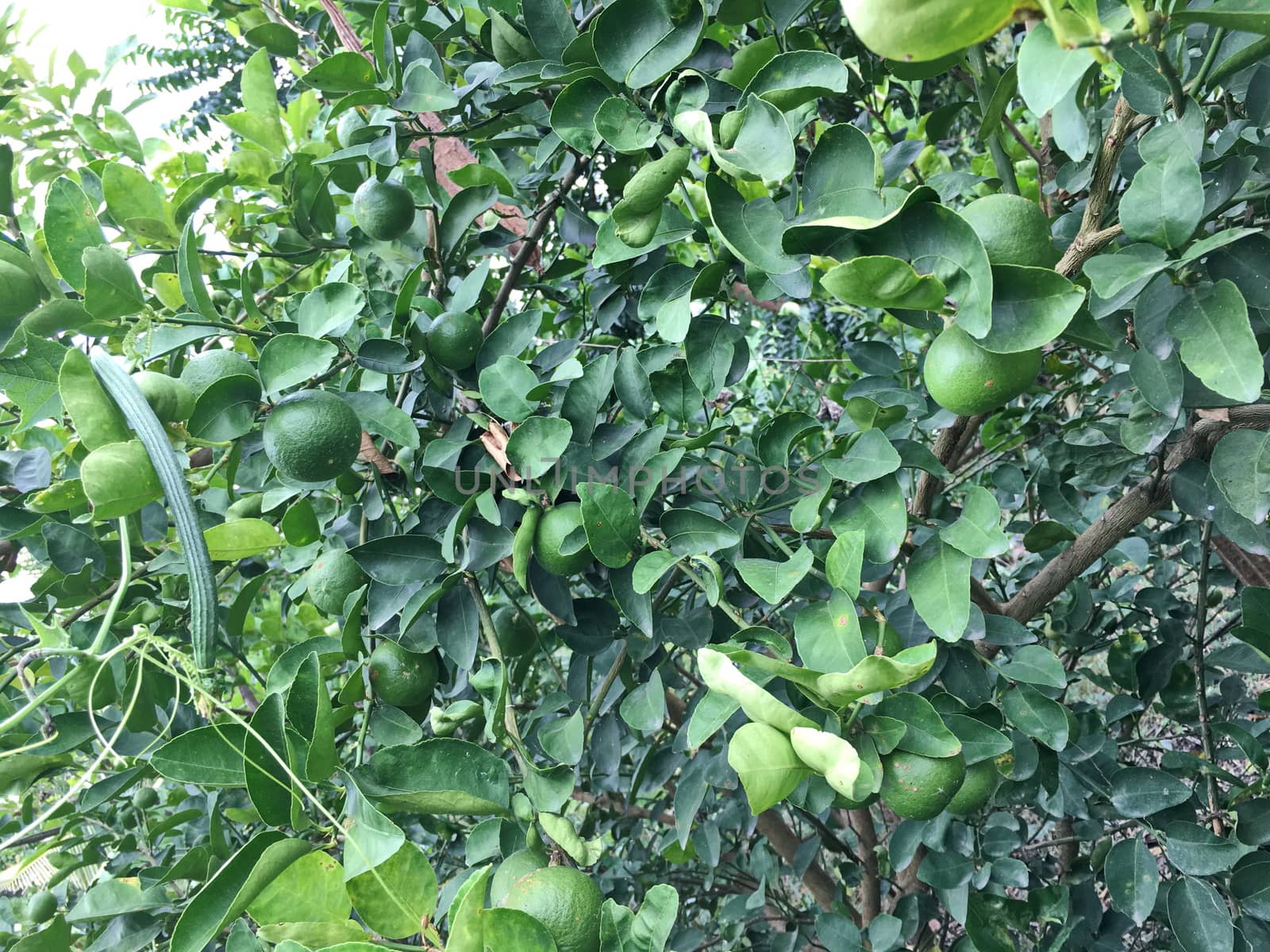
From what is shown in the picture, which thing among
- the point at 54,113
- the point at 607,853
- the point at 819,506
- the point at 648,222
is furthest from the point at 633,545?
the point at 54,113

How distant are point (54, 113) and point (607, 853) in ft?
5.47

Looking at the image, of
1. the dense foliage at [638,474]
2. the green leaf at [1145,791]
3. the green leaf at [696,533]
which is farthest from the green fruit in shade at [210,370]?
the green leaf at [1145,791]

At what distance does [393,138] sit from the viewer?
916mm

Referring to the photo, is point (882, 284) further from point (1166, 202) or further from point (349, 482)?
point (349, 482)

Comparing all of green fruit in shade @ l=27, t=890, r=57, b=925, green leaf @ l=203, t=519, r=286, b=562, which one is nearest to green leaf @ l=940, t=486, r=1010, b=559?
green leaf @ l=203, t=519, r=286, b=562

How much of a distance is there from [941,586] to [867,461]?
0.12 meters

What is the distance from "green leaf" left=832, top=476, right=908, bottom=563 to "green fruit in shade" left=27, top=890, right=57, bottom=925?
1.22 metres

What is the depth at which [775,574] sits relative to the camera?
0.70 meters

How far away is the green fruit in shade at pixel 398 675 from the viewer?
847 mm

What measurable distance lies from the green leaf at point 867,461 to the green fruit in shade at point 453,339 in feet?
1.29

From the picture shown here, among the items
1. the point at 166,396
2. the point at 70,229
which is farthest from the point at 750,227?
the point at 70,229

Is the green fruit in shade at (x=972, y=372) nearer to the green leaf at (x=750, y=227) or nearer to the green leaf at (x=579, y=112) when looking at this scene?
the green leaf at (x=750, y=227)

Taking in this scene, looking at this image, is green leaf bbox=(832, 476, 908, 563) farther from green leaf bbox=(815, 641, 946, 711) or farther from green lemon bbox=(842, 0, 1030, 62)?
green lemon bbox=(842, 0, 1030, 62)

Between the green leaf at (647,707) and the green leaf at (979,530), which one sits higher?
the green leaf at (979,530)
